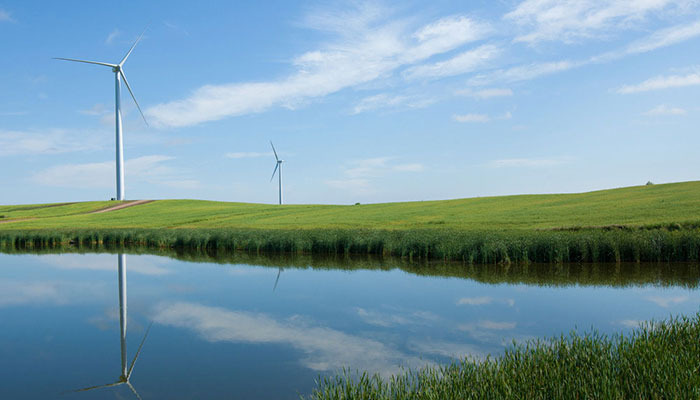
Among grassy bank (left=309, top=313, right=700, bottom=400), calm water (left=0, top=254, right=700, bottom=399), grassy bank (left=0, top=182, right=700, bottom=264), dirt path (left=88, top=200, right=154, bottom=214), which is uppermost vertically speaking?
dirt path (left=88, top=200, right=154, bottom=214)

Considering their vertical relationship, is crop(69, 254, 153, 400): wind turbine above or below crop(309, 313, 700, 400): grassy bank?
below

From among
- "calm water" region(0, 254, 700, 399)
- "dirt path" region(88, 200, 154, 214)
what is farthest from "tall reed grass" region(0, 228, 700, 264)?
"dirt path" region(88, 200, 154, 214)

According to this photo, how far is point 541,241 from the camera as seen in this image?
2467 centimetres

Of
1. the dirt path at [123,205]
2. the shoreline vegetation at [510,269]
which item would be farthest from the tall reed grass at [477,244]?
the dirt path at [123,205]

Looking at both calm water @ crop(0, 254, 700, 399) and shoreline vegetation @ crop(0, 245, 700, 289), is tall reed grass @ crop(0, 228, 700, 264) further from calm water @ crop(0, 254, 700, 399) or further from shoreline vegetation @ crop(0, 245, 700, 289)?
calm water @ crop(0, 254, 700, 399)

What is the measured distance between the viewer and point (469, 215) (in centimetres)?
4366

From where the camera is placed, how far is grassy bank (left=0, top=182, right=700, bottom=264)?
24.4 m

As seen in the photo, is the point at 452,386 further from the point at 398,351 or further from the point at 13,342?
the point at 13,342

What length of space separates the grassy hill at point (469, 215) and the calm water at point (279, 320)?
13158 millimetres

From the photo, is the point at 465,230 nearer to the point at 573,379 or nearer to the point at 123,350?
the point at 123,350

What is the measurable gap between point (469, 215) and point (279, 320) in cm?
3203

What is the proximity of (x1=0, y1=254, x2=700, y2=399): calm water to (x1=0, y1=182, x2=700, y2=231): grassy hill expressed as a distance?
13158 millimetres

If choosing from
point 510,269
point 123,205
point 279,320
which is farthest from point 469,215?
point 123,205

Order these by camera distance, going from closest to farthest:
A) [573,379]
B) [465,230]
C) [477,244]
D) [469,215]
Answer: [573,379]
[477,244]
[465,230]
[469,215]
